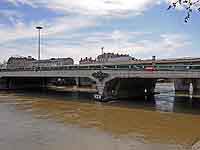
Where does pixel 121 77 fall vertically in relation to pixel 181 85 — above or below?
above

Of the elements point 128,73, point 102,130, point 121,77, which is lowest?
point 102,130

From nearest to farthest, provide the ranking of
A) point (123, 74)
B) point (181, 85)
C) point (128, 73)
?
point (128, 73), point (123, 74), point (181, 85)

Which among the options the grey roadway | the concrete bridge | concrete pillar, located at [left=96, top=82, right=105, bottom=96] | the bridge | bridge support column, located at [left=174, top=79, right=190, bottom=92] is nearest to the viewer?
the grey roadway

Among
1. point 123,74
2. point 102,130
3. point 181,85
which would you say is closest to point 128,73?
point 123,74

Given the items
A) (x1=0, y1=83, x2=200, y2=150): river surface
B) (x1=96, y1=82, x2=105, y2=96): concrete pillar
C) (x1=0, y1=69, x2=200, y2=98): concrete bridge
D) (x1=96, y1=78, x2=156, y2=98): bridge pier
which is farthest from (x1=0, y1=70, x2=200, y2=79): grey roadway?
(x1=0, y1=83, x2=200, y2=150): river surface

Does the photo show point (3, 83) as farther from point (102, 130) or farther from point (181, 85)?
point (102, 130)

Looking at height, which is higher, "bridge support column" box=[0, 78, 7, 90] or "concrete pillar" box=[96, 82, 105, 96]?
"concrete pillar" box=[96, 82, 105, 96]

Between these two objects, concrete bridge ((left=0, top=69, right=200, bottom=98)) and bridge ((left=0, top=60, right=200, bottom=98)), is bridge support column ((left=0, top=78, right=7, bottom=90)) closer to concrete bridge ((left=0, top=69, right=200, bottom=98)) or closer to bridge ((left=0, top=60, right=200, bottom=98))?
bridge ((left=0, top=60, right=200, bottom=98))

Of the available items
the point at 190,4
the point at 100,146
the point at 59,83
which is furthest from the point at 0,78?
the point at 190,4

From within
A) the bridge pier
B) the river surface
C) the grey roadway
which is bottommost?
the river surface

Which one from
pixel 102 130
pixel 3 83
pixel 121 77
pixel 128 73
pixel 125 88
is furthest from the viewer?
pixel 3 83

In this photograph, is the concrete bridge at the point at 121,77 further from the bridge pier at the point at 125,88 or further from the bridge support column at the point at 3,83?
the bridge support column at the point at 3,83

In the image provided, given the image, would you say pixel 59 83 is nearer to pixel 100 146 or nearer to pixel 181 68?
pixel 181 68

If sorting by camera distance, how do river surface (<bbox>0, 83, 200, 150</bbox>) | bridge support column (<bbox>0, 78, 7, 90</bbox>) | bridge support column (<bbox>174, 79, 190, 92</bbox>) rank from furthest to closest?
bridge support column (<bbox>0, 78, 7, 90</bbox>) < bridge support column (<bbox>174, 79, 190, 92</bbox>) < river surface (<bbox>0, 83, 200, 150</bbox>)
